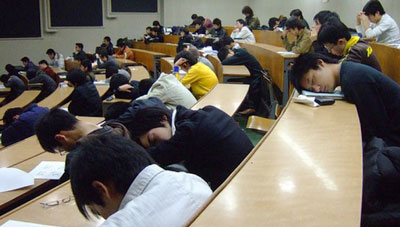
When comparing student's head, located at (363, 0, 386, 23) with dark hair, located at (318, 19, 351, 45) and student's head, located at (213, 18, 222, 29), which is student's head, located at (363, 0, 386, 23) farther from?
student's head, located at (213, 18, 222, 29)

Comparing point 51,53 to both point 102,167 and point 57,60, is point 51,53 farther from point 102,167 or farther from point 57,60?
point 102,167

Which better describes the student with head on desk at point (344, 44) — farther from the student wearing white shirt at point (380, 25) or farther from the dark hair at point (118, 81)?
the dark hair at point (118, 81)

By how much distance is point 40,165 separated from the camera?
2.81m

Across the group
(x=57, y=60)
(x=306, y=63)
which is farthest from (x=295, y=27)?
(x=57, y=60)

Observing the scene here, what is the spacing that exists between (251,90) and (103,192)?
557cm

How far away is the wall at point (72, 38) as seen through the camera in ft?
42.3

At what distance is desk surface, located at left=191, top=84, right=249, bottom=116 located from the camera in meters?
3.71

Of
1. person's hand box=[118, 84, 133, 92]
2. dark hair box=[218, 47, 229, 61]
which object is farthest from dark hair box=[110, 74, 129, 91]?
dark hair box=[218, 47, 229, 61]

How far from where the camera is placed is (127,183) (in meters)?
1.30

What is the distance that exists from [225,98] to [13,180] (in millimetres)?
2183

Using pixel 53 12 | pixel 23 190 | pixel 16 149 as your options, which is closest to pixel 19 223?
pixel 23 190

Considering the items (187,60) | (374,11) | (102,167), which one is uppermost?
(374,11)

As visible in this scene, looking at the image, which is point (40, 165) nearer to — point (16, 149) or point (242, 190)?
point (16, 149)

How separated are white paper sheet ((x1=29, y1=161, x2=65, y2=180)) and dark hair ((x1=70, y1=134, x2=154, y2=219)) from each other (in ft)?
4.42
